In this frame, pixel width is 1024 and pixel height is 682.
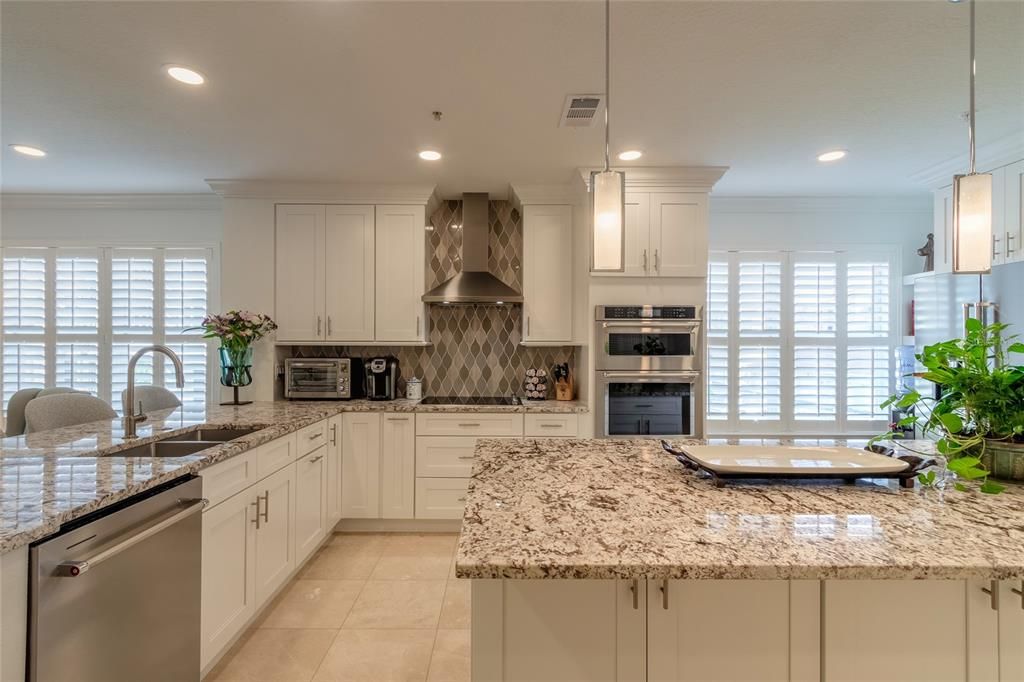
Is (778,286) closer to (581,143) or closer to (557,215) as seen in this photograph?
(557,215)

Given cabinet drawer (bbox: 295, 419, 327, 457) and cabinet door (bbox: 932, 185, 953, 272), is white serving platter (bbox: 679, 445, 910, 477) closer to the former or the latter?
cabinet drawer (bbox: 295, 419, 327, 457)

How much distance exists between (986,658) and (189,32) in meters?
3.01

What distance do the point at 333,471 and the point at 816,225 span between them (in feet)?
14.1

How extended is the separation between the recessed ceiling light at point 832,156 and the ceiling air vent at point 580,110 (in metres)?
1.64

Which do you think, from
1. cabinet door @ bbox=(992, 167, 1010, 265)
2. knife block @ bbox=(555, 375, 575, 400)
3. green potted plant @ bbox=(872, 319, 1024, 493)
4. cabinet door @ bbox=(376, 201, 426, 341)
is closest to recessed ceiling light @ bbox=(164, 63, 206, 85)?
cabinet door @ bbox=(376, 201, 426, 341)

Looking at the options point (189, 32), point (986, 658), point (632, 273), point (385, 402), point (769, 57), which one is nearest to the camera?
point (986, 658)

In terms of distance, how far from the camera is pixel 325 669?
194 centimetres

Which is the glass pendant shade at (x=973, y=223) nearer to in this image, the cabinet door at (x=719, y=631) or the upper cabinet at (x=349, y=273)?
the cabinet door at (x=719, y=631)

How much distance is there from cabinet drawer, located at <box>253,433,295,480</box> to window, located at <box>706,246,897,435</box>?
10.5ft

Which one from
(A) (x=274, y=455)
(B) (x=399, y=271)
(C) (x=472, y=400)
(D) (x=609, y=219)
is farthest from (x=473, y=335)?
(D) (x=609, y=219)

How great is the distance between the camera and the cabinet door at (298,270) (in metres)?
3.44

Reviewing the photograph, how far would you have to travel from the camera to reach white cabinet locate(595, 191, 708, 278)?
3.11 metres

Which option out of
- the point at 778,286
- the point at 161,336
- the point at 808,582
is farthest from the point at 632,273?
the point at 161,336

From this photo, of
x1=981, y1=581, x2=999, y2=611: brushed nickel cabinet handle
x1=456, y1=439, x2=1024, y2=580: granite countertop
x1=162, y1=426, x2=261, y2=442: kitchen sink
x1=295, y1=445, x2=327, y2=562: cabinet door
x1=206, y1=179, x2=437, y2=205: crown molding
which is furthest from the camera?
x1=206, y1=179, x2=437, y2=205: crown molding
